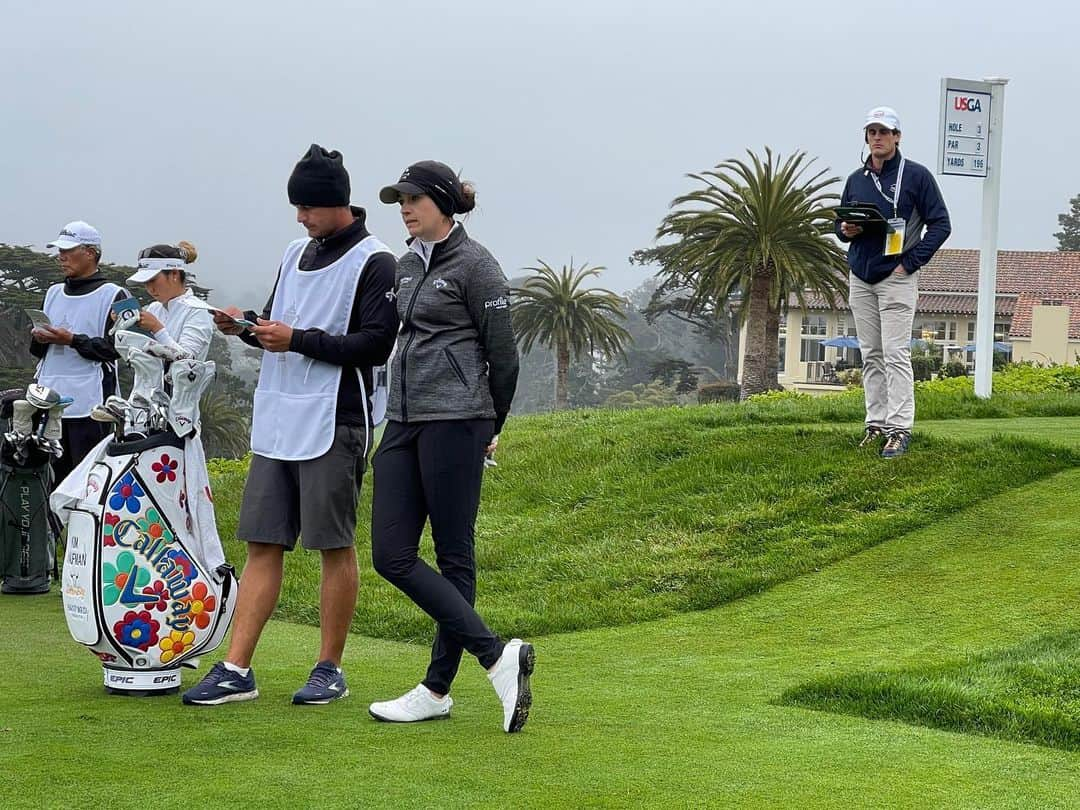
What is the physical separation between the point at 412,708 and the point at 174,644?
42.7 inches

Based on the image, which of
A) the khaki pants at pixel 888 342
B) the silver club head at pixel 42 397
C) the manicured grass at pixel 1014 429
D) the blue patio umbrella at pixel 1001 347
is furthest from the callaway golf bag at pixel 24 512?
the blue patio umbrella at pixel 1001 347

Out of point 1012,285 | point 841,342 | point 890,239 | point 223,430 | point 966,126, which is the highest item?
point 1012,285

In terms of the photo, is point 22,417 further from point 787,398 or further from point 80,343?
point 787,398

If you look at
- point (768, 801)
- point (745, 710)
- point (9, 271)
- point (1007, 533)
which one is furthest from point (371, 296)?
point (9, 271)

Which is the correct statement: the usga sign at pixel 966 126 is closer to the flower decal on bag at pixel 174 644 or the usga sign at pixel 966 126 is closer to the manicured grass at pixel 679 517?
the manicured grass at pixel 679 517

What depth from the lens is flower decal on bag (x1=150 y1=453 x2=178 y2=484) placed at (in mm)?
5793

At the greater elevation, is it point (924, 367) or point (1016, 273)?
point (1016, 273)

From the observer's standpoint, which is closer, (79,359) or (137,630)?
(137,630)

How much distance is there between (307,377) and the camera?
5.69m

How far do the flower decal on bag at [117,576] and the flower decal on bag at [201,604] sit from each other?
0.24m

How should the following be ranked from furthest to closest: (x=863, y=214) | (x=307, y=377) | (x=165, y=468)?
(x=863, y=214)
(x=165, y=468)
(x=307, y=377)

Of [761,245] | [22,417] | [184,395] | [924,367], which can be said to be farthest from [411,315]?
[924,367]

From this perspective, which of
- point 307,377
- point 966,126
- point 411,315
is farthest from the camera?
point 966,126

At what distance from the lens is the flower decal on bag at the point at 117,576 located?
5.66 meters
